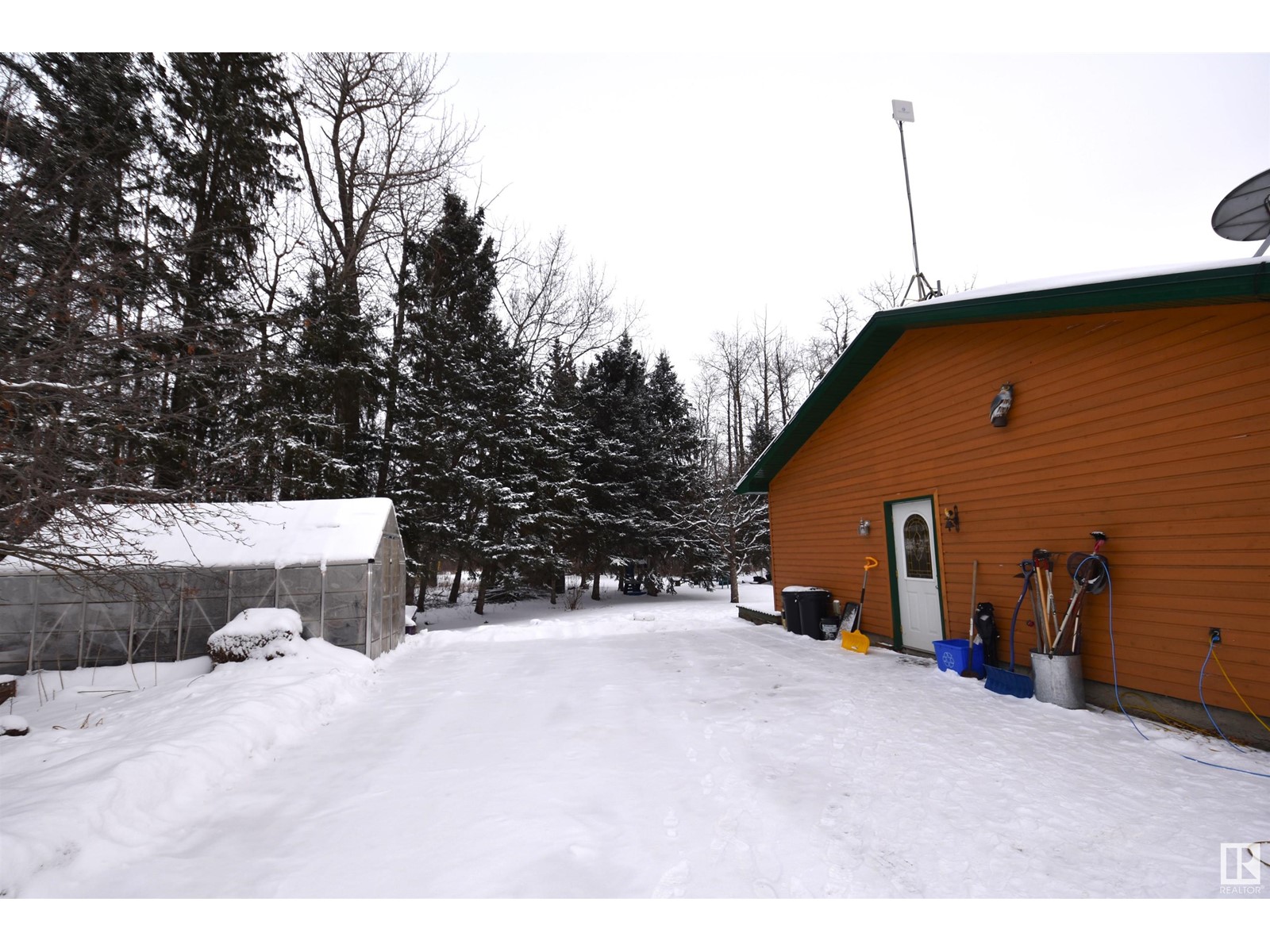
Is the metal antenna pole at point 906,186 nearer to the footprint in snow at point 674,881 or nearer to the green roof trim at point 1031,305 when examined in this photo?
the green roof trim at point 1031,305

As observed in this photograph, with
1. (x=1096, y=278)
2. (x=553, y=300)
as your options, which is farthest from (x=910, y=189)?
(x=553, y=300)

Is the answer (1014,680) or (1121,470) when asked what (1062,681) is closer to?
(1014,680)

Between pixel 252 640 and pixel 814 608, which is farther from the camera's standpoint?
pixel 814 608

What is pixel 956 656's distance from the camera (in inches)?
255

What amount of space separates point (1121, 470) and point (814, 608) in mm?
5385

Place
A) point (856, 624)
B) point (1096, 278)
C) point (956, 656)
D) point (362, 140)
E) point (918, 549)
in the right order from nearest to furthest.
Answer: point (1096, 278) < point (956, 656) < point (918, 549) < point (856, 624) < point (362, 140)

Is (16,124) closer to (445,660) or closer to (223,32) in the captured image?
(223,32)

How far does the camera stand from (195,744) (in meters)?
4.08

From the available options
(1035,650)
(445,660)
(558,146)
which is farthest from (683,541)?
(1035,650)

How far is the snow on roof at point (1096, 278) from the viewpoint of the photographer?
3989mm

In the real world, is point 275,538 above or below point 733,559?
above

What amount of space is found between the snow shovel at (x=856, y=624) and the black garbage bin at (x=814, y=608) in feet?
1.04

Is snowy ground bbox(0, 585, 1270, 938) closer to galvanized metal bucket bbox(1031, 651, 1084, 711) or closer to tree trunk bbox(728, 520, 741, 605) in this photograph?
galvanized metal bucket bbox(1031, 651, 1084, 711)

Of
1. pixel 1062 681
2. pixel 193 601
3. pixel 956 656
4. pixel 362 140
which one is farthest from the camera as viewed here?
pixel 362 140
